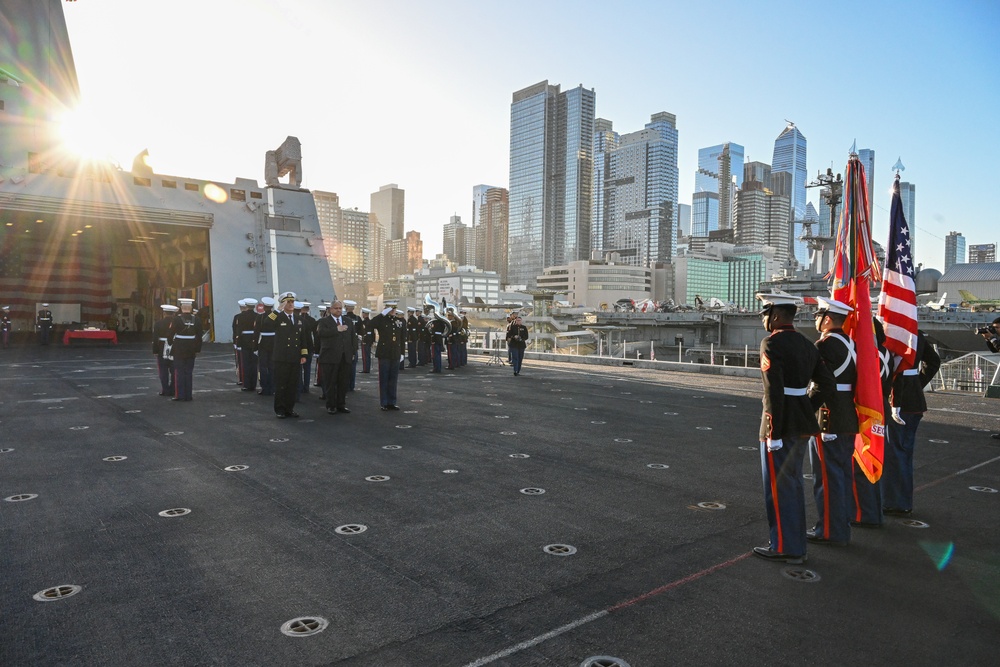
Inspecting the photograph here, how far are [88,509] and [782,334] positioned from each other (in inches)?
239

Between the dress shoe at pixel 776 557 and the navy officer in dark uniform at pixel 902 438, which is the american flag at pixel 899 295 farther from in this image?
the dress shoe at pixel 776 557

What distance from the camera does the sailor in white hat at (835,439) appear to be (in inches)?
190

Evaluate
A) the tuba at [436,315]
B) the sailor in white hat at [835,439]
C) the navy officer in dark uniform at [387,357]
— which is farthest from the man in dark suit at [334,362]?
the tuba at [436,315]

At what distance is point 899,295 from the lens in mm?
6523

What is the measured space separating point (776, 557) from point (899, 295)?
12.2ft

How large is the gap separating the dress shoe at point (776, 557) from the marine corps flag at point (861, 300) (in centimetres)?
134

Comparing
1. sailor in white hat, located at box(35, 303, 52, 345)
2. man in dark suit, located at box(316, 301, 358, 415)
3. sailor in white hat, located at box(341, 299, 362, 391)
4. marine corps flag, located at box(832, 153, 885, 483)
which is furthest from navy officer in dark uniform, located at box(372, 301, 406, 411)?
sailor in white hat, located at box(35, 303, 52, 345)

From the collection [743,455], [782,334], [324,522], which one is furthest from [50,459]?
[743,455]

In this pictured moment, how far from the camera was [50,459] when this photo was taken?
723 cm

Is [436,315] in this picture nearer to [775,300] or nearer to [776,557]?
[775,300]

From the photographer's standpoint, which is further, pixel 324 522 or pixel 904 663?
pixel 324 522

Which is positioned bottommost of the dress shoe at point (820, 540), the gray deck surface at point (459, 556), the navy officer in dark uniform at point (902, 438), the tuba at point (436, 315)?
the dress shoe at point (820, 540)

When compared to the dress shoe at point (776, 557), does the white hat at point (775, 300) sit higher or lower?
higher

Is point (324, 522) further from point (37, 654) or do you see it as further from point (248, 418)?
point (248, 418)
